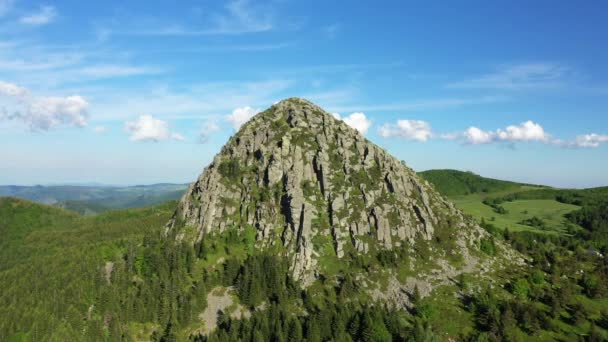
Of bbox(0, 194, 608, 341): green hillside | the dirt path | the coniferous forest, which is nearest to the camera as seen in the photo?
the coniferous forest

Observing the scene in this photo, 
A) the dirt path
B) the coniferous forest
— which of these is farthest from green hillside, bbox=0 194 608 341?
the dirt path

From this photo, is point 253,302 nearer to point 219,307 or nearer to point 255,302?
point 255,302

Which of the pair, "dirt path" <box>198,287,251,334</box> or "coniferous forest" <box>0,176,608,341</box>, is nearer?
"coniferous forest" <box>0,176,608,341</box>

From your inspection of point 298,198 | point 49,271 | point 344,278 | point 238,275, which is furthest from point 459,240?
point 49,271

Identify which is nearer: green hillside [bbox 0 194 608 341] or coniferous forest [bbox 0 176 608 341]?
coniferous forest [bbox 0 176 608 341]

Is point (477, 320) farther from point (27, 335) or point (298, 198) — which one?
point (27, 335)

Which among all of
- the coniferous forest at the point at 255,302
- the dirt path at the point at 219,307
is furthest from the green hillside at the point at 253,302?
the dirt path at the point at 219,307

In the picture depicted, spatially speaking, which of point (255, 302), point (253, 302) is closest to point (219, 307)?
point (253, 302)

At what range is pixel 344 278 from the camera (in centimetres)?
16675

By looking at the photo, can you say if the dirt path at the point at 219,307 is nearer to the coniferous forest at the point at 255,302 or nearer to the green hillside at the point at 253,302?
the green hillside at the point at 253,302

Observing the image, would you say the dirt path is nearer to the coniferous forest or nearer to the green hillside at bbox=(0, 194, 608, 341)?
the green hillside at bbox=(0, 194, 608, 341)

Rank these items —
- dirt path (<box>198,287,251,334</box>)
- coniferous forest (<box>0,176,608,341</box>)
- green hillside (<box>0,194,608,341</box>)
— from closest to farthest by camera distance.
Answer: coniferous forest (<box>0,176,608,341</box>) → green hillside (<box>0,194,608,341</box>) → dirt path (<box>198,287,251,334</box>)

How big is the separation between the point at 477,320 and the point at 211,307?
368 ft

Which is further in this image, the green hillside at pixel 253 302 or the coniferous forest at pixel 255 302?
the green hillside at pixel 253 302
